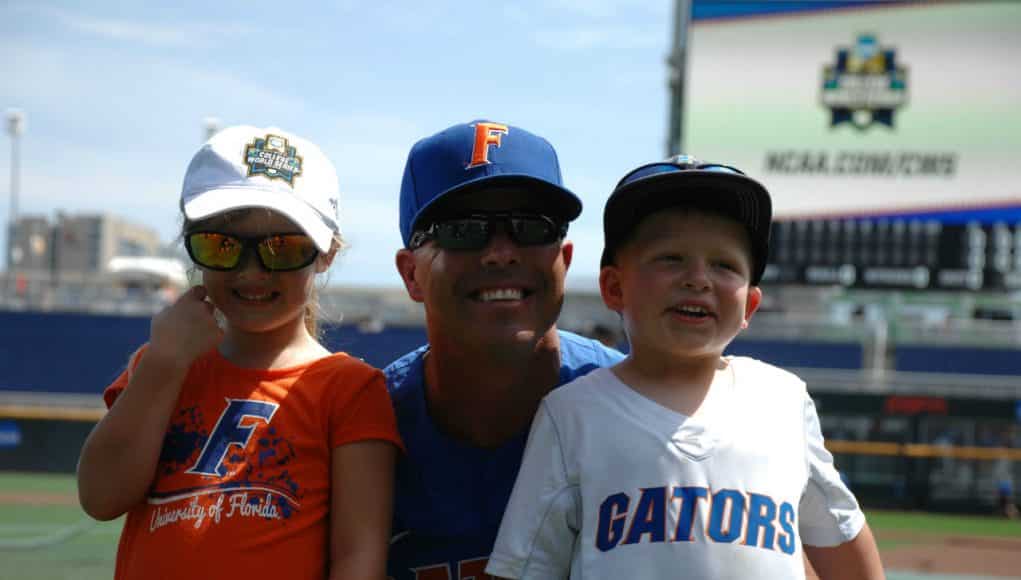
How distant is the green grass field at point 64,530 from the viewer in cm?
657

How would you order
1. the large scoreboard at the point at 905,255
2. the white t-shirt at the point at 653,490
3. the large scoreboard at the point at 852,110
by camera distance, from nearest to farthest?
the white t-shirt at the point at 653,490 → the large scoreboard at the point at 905,255 → the large scoreboard at the point at 852,110

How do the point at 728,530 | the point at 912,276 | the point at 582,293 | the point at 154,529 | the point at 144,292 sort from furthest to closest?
1. the point at 144,292
2. the point at 582,293
3. the point at 912,276
4. the point at 154,529
5. the point at 728,530

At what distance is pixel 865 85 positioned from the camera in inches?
604

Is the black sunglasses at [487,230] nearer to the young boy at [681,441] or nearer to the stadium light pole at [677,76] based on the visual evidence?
the young boy at [681,441]

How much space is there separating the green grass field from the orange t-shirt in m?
4.84

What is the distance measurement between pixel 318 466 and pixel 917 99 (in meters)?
15.0

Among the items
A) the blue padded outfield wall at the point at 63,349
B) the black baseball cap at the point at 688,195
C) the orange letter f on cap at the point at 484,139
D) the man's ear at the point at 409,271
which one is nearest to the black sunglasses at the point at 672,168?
the black baseball cap at the point at 688,195

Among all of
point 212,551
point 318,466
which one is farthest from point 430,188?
point 212,551

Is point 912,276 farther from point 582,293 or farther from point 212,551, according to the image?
point 212,551

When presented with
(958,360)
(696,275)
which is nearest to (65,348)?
(958,360)

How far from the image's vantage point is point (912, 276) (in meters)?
14.9

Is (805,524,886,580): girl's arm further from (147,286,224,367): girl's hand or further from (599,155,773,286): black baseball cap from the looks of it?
(147,286,224,367): girl's hand

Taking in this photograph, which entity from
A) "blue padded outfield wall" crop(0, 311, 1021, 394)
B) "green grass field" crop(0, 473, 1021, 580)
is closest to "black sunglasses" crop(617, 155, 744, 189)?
"green grass field" crop(0, 473, 1021, 580)

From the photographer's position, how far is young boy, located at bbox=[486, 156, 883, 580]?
5.51 feet
